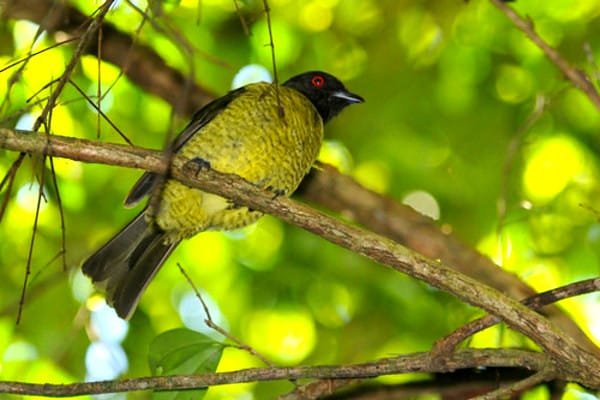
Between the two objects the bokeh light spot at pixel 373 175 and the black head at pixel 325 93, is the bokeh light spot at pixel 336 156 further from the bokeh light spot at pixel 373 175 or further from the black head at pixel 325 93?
the black head at pixel 325 93

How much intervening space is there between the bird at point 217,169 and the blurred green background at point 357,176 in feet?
2.92

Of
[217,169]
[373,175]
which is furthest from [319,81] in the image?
[373,175]

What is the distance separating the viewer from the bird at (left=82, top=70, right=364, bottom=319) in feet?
14.4

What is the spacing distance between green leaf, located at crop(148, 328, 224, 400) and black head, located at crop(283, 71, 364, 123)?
2.10 metres

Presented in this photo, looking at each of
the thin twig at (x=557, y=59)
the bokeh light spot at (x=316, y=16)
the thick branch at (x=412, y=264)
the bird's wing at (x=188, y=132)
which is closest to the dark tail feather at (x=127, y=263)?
the bird's wing at (x=188, y=132)

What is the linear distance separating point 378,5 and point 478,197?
1.50 metres

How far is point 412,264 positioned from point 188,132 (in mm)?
1900

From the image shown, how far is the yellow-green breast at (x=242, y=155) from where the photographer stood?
14.4 ft

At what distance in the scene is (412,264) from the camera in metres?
2.92

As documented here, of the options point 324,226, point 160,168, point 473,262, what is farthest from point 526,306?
point 473,262

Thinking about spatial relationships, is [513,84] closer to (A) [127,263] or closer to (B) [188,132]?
(B) [188,132]

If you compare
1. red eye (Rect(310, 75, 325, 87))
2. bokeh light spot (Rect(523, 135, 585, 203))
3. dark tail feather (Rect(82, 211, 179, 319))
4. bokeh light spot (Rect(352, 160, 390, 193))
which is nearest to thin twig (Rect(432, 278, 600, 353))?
dark tail feather (Rect(82, 211, 179, 319))

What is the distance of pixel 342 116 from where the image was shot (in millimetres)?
6191

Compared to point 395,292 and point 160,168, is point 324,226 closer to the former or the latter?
point 160,168
